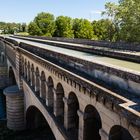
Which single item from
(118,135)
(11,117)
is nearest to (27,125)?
(11,117)

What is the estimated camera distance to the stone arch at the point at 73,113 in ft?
54.0

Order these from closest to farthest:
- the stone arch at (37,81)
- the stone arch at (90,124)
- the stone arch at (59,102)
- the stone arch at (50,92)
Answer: the stone arch at (90,124)
the stone arch at (59,102)
the stone arch at (50,92)
the stone arch at (37,81)

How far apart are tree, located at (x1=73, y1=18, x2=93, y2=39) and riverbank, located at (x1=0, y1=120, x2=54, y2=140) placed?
6331 centimetres

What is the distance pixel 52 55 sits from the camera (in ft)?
77.9

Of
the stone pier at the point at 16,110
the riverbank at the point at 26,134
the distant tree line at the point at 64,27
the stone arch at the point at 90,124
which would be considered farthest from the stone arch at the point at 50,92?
the distant tree line at the point at 64,27

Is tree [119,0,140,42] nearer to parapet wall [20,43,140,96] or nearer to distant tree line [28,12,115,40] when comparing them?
parapet wall [20,43,140,96]

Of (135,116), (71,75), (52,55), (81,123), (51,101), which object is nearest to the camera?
(135,116)

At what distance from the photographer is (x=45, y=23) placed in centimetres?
10656

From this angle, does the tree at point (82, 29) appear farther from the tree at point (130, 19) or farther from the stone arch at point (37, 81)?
the stone arch at point (37, 81)

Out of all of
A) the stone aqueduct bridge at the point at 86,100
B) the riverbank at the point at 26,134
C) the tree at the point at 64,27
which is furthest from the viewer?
the tree at the point at 64,27

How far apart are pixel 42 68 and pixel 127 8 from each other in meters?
17.8

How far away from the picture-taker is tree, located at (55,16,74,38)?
9740 centimetres

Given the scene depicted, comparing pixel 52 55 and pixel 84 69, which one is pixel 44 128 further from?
pixel 84 69

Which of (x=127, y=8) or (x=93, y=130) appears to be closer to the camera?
(x=93, y=130)
